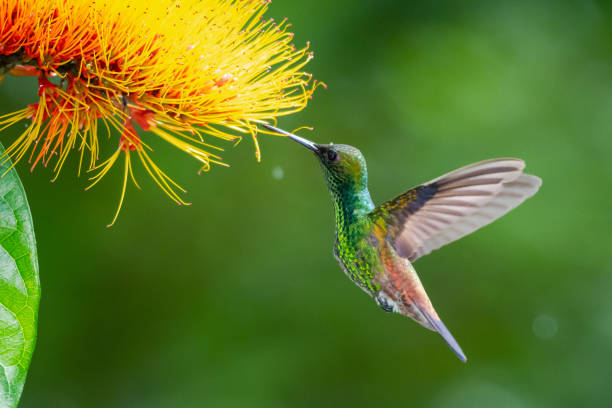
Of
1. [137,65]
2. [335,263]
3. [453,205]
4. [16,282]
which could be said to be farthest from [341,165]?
[335,263]

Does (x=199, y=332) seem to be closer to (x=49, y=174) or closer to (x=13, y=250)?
(x=49, y=174)

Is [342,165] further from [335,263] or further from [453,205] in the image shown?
[335,263]

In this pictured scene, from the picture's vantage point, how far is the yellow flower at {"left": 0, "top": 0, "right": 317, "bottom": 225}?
1.57 m

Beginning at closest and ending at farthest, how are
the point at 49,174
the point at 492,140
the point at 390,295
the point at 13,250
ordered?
the point at 13,250 < the point at 390,295 < the point at 49,174 < the point at 492,140

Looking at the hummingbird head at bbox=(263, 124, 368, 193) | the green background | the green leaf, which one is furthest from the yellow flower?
the green background

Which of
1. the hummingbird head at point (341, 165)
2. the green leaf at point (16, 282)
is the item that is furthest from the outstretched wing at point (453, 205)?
the green leaf at point (16, 282)

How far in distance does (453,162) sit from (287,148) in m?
0.97

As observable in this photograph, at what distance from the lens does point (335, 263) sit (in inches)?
156

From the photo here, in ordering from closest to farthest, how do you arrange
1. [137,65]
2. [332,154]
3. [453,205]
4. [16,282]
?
[16,282] → [137,65] → [453,205] → [332,154]

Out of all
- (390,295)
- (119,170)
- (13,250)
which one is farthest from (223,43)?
(119,170)

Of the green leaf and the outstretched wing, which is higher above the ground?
the outstretched wing

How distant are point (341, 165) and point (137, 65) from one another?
77cm

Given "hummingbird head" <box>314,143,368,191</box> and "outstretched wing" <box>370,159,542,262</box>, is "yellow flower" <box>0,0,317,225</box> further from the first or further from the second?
"outstretched wing" <box>370,159,542,262</box>

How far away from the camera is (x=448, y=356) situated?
4.13 metres
